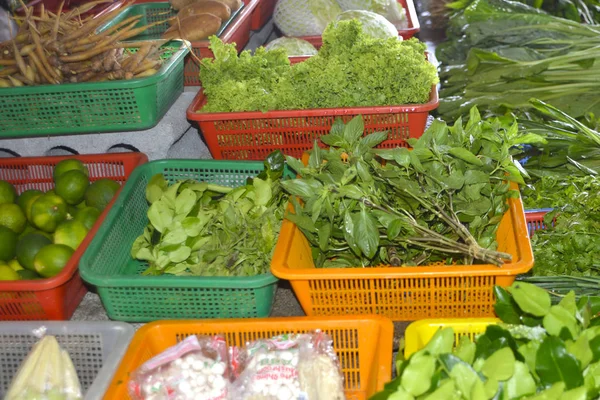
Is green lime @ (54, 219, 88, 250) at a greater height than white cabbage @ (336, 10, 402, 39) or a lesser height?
lesser

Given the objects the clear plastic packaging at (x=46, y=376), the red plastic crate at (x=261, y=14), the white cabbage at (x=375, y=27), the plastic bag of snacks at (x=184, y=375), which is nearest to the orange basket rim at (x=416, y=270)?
the plastic bag of snacks at (x=184, y=375)

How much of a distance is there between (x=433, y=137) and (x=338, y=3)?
5.61 feet

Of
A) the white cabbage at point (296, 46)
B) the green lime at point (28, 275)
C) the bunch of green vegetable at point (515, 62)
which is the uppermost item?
the white cabbage at point (296, 46)

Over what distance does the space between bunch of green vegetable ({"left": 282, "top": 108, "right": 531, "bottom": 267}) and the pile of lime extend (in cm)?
65

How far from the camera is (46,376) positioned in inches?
58.0

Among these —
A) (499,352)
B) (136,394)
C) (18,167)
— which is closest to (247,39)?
(18,167)

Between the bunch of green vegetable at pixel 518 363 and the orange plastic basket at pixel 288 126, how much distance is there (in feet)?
3.03

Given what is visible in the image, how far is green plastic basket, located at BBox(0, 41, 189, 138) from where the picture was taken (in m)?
2.14

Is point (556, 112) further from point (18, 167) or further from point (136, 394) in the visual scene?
point (18, 167)

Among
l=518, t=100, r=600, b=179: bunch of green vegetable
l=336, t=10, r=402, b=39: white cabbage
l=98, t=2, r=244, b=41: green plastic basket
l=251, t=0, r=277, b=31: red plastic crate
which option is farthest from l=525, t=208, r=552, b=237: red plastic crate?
l=251, t=0, r=277, b=31: red plastic crate

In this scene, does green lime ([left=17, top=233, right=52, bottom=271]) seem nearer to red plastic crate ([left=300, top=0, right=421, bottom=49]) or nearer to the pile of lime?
the pile of lime

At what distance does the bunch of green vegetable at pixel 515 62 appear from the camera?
112 inches

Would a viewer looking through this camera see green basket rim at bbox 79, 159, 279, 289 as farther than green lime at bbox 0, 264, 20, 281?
No

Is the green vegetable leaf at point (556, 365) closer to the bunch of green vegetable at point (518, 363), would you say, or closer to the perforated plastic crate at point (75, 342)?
the bunch of green vegetable at point (518, 363)
